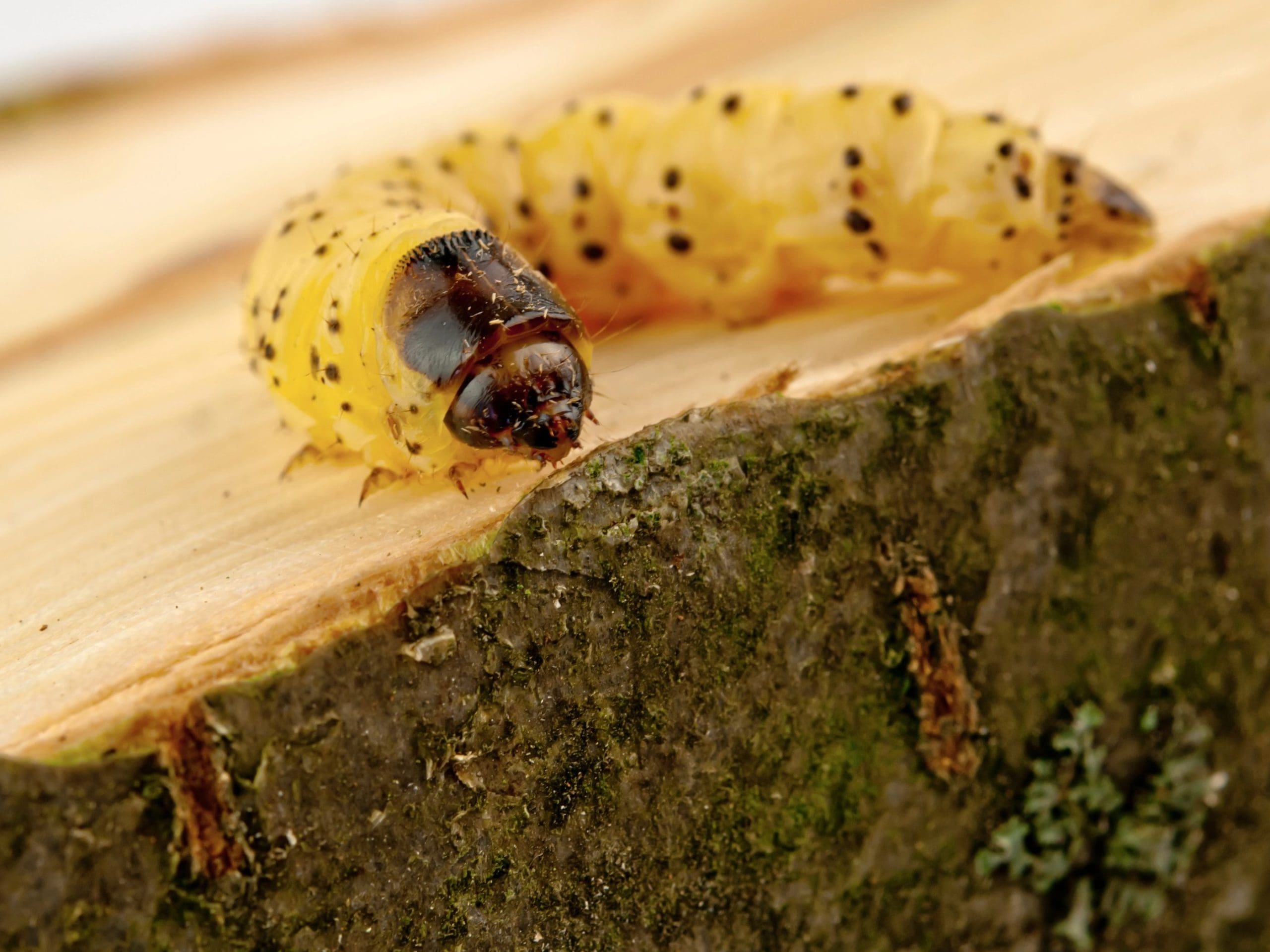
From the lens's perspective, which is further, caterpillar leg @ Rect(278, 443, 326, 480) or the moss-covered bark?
caterpillar leg @ Rect(278, 443, 326, 480)

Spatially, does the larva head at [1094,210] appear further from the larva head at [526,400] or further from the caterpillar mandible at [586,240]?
the larva head at [526,400]

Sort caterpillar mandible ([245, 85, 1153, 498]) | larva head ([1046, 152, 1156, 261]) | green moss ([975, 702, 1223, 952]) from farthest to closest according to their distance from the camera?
larva head ([1046, 152, 1156, 261]) → green moss ([975, 702, 1223, 952]) → caterpillar mandible ([245, 85, 1153, 498])

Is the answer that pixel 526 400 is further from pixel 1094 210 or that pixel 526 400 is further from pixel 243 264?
pixel 243 264

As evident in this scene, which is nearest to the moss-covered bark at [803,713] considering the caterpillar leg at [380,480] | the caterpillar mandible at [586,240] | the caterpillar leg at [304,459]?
the caterpillar mandible at [586,240]

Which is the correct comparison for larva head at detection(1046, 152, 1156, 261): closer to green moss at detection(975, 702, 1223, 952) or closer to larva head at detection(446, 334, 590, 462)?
green moss at detection(975, 702, 1223, 952)

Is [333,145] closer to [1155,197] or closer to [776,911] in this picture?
[1155,197]

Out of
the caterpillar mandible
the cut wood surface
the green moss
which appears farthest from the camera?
the green moss

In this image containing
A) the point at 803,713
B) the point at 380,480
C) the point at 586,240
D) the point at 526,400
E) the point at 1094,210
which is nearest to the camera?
the point at 526,400

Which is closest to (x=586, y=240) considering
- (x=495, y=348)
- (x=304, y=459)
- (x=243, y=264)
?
(x=304, y=459)

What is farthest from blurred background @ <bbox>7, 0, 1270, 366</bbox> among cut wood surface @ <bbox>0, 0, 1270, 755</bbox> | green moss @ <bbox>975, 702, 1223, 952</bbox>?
green moss @ <bbox>975, 702, 1223, 952</bbox>
